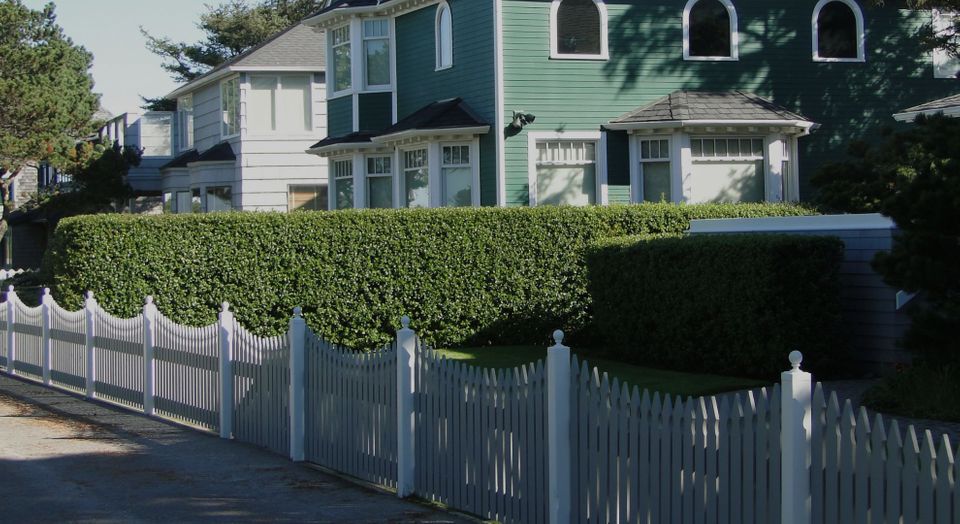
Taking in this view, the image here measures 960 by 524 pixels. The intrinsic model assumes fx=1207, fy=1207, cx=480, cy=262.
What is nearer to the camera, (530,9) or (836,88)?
(530,9)

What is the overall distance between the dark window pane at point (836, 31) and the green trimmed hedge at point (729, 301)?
1057 cm

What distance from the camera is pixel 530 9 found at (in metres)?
23.7

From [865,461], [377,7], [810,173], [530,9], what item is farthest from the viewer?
[377,7]

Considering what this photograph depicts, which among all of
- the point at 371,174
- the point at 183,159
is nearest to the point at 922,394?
the point at 371,174

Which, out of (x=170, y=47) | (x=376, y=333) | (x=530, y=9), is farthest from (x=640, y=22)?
(x=170, y=47)

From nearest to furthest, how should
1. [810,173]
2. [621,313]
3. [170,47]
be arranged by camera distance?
[621,313] < [810,173] < [170,47]

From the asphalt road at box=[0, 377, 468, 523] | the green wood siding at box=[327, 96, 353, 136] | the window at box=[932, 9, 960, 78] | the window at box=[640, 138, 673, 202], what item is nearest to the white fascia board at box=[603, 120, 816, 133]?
the window at box=[640, 138, 673, 202]

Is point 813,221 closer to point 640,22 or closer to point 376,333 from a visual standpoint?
point 376,333

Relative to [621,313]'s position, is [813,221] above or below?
above

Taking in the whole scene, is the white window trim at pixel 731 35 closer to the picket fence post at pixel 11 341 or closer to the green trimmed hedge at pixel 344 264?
the green trimmed hedge at pixel 344 264

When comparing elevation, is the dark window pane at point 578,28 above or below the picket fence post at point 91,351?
above

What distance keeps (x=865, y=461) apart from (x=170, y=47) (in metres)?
59.6

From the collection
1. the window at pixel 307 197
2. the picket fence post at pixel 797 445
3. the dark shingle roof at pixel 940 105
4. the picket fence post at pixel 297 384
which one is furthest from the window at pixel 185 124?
the picket fence post at pixel 797 445

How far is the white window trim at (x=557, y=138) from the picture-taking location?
2372cm
